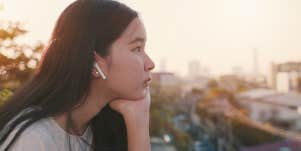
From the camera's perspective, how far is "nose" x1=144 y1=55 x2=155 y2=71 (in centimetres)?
84

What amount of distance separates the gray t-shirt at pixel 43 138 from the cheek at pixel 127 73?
10 centimetres

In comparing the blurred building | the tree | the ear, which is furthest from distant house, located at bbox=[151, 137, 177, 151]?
the blurred building

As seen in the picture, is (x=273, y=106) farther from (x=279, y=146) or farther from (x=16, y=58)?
(x=16, y=58)

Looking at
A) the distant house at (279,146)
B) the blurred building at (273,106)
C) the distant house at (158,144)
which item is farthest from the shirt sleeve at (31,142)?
the blurred building at (273,106)

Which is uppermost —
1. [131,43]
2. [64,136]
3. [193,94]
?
[131,43]

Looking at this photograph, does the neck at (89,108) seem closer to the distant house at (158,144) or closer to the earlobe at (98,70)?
the earlobe at (98,70)

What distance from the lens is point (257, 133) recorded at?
20.6 m

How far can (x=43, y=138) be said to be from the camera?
738 mm

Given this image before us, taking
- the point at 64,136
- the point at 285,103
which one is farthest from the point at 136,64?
the point at 285,103

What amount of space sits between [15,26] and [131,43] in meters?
1.30

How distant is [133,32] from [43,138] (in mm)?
209

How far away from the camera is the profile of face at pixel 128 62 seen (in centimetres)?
80

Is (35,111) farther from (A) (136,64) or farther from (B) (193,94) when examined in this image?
(B) (193,94)

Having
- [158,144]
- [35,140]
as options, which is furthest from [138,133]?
[158,144]
